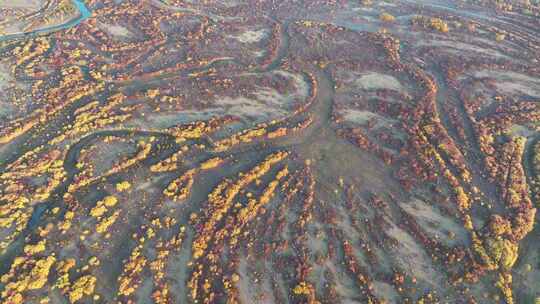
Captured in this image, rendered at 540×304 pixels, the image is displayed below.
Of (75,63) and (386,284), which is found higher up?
(75,63)

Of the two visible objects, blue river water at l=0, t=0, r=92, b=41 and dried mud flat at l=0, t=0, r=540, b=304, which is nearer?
dried mud flat at l=0, t=0, r=540, b=304

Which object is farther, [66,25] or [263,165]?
[66,25]

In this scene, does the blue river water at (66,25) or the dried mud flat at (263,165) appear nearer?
the dried mud flat at (263,165)

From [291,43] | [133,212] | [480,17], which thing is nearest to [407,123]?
[291,43]

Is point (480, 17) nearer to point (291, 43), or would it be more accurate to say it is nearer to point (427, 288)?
point (291, 43)

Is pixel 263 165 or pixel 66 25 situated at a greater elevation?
pixel 66 25

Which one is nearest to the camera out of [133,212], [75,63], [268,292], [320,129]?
[268,292]

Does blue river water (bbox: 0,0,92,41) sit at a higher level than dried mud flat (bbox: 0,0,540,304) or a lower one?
higher

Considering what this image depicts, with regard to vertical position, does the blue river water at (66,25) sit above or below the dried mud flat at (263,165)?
above
